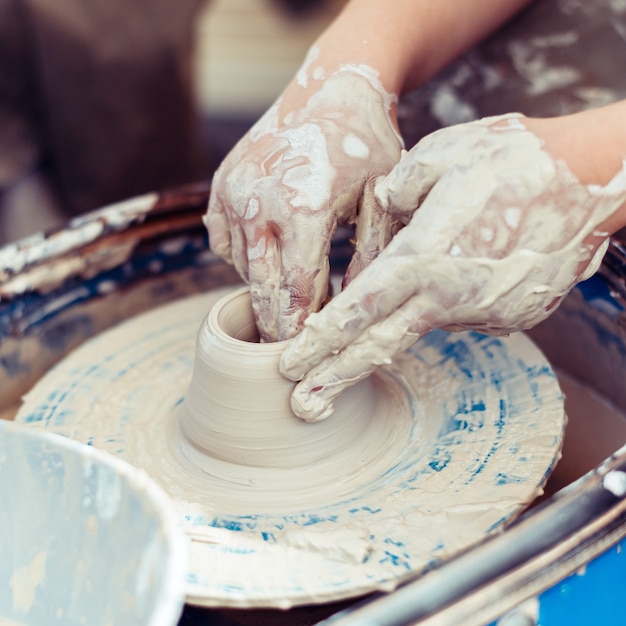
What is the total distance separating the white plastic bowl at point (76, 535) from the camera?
704 mm

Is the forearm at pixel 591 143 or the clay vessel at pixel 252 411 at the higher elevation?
the forearm at pixel 591 143

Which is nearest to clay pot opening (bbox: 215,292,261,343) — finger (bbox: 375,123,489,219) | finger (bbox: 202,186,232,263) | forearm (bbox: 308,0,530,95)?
finger (bbox: 202,186,232,263)

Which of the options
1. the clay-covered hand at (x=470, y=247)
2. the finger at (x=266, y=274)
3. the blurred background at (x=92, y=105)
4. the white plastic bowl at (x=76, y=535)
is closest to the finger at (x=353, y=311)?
the clay-covered hand at (x=470, y=247)

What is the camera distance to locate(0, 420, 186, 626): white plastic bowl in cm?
70

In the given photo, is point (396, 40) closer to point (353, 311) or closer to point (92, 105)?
point (353, 311)

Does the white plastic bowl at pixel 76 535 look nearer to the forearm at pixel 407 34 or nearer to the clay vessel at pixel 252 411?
the clay vessel at pixel 252 411

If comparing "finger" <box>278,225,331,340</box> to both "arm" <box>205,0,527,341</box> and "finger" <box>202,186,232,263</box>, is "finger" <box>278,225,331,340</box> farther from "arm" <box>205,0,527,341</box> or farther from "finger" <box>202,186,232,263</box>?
"finger" <box>202,186,232,263</box>

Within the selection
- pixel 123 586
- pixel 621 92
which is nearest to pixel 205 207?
pixel 621 92

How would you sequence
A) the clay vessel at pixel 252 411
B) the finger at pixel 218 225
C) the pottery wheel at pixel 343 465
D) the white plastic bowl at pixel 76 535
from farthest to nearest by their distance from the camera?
the finger at pixel 218 225, the clay vessel at pixel 252 411, the pottery wheel at pixel 343 465, the white plastic bowl at pixel 76 535

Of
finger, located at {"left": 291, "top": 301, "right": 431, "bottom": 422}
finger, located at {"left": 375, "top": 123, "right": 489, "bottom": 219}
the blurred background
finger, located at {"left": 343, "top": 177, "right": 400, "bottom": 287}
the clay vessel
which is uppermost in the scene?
finger, located at {"left": 375, "top": 123, "right": 489, "bottom": 219}

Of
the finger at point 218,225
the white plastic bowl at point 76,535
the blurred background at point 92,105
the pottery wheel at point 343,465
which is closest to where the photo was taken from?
the white plastic bowl at point 76,535

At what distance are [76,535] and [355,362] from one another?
40 cm

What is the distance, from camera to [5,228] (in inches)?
109

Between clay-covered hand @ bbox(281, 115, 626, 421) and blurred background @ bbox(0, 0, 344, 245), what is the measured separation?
199 cm
